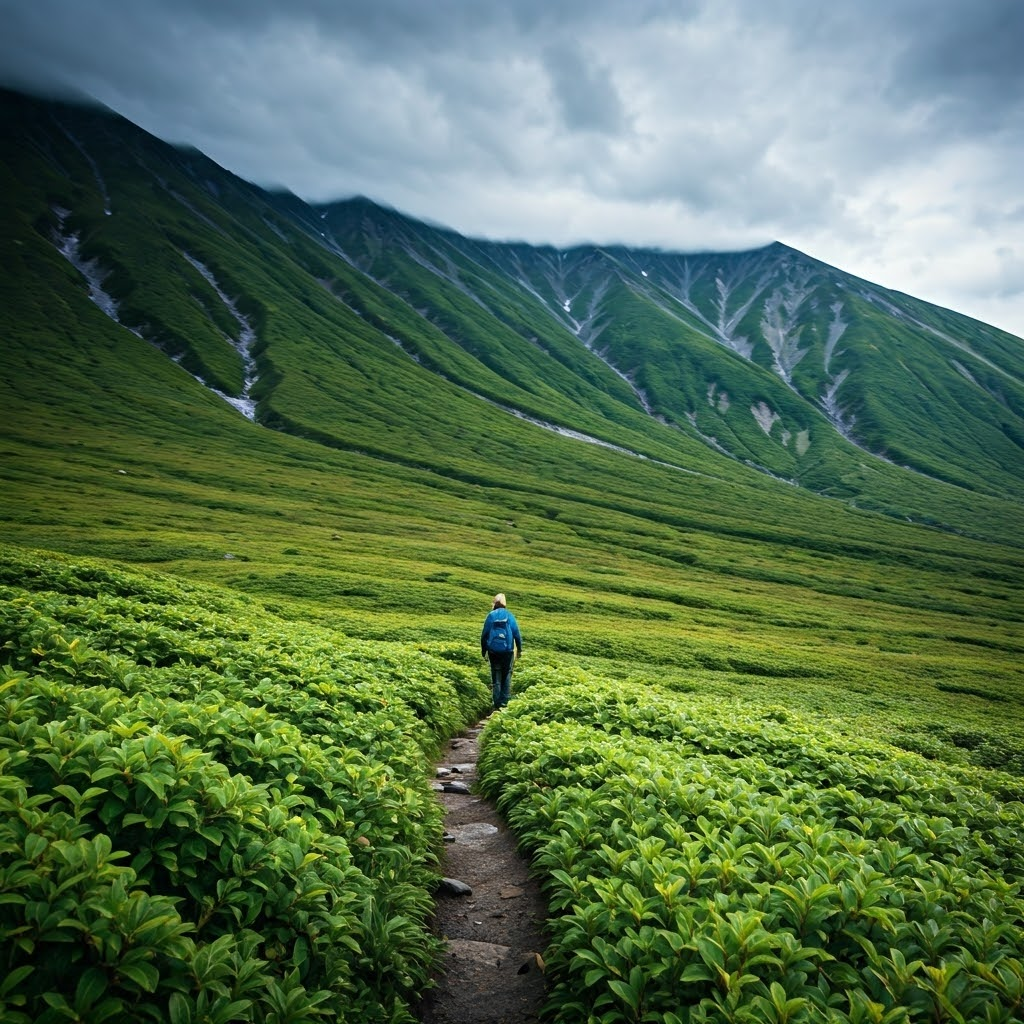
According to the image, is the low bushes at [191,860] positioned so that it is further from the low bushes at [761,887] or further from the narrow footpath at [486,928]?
the low bushes at [761,887]

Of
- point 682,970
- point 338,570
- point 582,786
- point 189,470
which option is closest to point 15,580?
point 582,786

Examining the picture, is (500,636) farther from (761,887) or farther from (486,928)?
(761,887)

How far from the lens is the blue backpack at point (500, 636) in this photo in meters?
23.1

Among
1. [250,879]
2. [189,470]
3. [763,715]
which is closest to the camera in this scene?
[250,879]

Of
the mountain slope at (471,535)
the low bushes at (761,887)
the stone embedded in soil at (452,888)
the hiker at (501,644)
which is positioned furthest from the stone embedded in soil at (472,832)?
the mountain slope at (471,535)

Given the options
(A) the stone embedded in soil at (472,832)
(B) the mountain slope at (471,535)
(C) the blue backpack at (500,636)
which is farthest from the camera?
(B) the mountain slope at (471,535)

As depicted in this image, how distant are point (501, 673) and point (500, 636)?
1.68 m

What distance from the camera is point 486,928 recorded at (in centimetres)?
948

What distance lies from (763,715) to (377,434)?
167075 millimetres

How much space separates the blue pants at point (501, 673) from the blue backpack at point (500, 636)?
198mm

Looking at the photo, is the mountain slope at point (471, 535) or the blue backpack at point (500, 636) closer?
the blue backpack at point (500, 636)

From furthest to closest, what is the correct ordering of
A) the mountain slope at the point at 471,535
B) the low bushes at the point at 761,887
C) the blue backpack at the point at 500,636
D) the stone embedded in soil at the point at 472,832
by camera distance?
the mountain slope at the point at 471,535, the blue backpack at the point at 500,636, the stone embedded in soil at the point at 472,832, the low bushes at the point at 761,887

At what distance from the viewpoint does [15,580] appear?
24672 millimetres

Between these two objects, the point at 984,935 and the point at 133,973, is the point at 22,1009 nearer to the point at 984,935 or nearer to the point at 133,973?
the point at 133,973
